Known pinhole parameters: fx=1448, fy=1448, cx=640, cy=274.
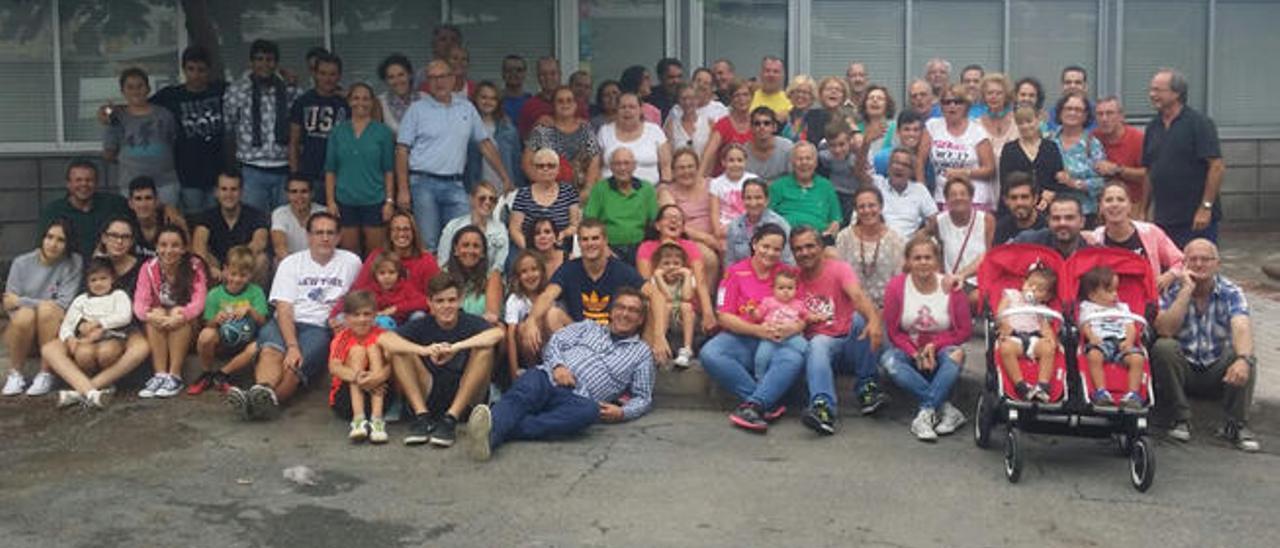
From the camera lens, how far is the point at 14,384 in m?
9.45

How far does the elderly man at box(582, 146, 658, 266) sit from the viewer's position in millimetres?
10289

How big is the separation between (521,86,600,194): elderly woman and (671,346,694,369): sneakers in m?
2.19

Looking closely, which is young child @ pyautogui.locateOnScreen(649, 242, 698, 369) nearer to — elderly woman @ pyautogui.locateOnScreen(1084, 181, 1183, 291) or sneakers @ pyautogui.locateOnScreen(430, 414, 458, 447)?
sneakers @ pyautogui.locateOnScreen(430, 414, 458, 447)

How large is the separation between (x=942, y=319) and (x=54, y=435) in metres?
5.31

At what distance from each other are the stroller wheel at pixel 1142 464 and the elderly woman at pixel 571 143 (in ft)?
16.6

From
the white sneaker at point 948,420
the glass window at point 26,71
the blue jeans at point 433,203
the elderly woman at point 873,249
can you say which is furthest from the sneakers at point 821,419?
the glass window at point 26,71

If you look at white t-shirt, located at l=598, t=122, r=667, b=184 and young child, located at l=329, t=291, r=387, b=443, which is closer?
young child, located at l=329, t=291, r=387, b=443

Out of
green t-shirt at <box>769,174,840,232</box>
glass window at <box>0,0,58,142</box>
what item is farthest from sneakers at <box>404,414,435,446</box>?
glass window at <box>0,0,58,142</box>

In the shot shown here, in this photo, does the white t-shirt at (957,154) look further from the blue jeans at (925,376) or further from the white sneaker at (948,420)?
the white sneaker at (948,420)

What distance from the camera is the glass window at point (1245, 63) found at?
15797 mm

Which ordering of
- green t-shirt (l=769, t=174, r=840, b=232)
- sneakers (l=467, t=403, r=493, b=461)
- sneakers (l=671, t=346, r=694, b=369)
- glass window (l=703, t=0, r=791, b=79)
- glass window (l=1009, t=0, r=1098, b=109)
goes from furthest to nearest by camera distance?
glass window (l=1009, t=0, r=1098, b=109), glass window (l=703, t=0, r=791, b=79), green t-shirt (l=769, t=174, r=840, b=232), sneakers (l=671, t=346, r=694, b=369), sneakers (l=467, t=403, r=493, b=461)

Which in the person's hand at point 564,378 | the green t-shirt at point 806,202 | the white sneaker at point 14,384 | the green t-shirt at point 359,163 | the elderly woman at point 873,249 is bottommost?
the white sneaker at point 14,384

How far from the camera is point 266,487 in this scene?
289 inches

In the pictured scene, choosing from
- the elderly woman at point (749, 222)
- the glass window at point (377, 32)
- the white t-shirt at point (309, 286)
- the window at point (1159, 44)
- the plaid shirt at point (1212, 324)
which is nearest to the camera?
the plaid shirt at point (1212, 324)
